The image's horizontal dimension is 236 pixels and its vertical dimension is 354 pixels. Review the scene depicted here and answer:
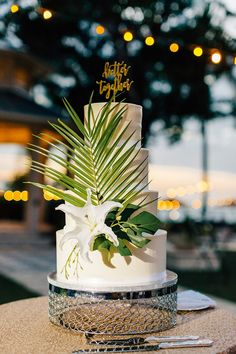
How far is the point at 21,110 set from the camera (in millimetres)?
13609

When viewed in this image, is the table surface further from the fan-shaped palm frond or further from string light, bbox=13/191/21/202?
string light, bbox=13/191/21/202

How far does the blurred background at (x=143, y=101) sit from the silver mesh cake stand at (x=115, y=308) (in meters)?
5.68

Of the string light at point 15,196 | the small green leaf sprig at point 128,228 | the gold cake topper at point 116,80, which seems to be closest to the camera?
the small green leaf sprig at point 128,228

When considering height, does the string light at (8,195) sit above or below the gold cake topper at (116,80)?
below

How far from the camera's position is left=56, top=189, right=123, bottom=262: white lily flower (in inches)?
84.0

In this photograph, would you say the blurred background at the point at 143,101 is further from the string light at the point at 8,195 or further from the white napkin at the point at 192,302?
the white napkin at the point at 192,302

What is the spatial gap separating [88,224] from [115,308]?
1.24ft

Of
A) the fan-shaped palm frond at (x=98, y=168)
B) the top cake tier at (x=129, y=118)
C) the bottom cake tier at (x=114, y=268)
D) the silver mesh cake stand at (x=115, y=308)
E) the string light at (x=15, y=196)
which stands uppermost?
the top cake tier at (x=129, y=118)

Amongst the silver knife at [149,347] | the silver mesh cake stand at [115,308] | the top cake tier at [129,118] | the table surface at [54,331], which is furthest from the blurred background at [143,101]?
the silver knife at [149,347]

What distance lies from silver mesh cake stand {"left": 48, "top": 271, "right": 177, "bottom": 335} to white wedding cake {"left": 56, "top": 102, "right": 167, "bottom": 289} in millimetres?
40

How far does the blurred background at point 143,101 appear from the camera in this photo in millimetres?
10398

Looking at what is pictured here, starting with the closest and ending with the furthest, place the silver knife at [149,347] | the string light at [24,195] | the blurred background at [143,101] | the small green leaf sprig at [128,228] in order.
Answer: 1. the silver knife at [149,347]
2. the small green leaf sprig at [128,228]
3. the blurred background at [143,101]
4. the string light at [24,195]

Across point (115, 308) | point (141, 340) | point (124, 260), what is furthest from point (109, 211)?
point (141, 340)

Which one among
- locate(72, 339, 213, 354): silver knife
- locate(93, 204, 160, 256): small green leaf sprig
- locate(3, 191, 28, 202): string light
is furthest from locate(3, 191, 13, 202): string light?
locate(72, 339, 213, 354): silver knife
